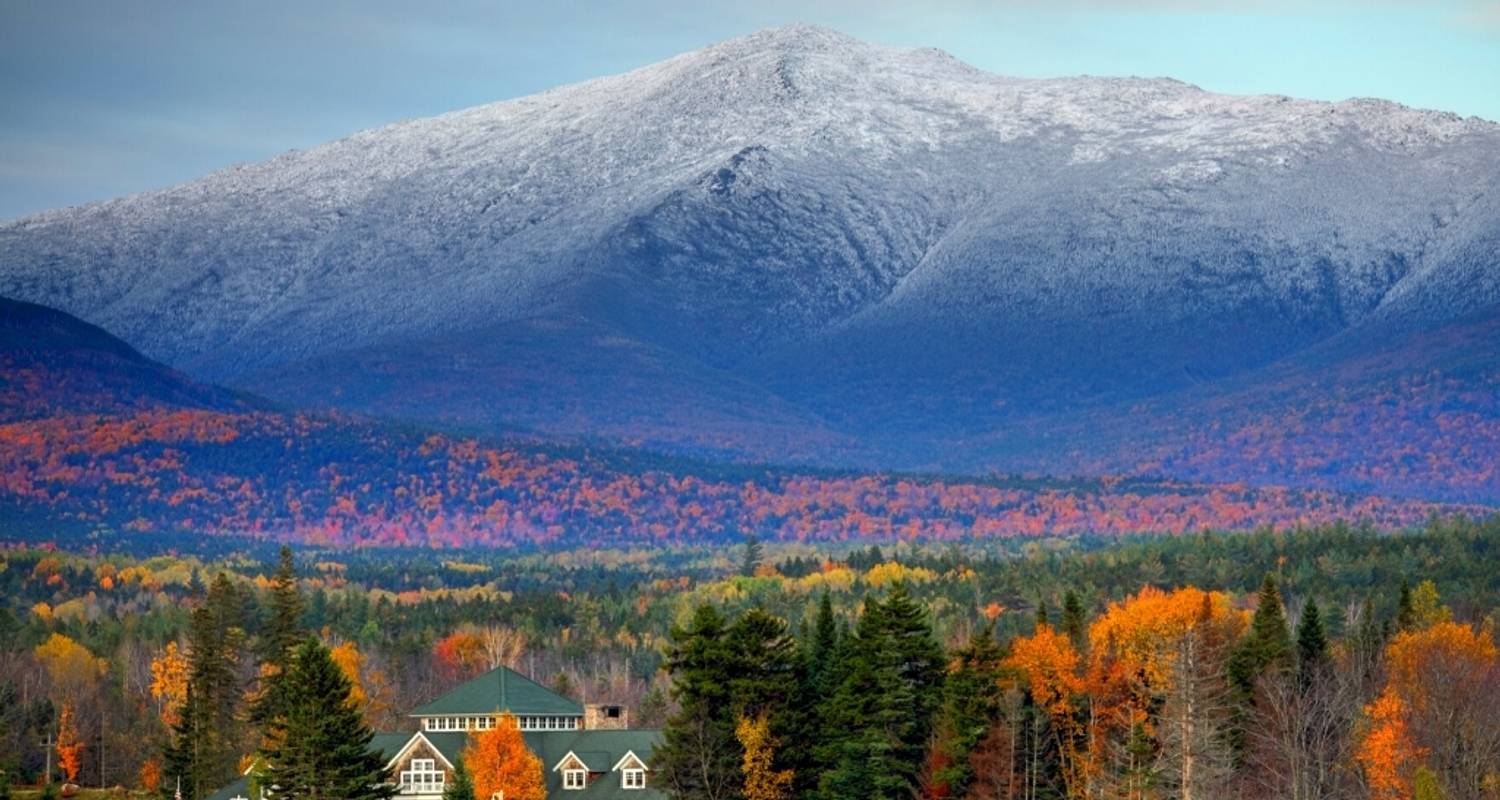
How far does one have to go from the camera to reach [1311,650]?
117 m

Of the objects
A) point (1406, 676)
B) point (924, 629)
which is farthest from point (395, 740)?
point (1406, 676)

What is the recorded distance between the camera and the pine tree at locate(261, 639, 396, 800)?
103250 millimetres

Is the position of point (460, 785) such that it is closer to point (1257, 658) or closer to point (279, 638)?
point (279, 638)

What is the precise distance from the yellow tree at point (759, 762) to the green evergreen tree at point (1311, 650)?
21.1 metres

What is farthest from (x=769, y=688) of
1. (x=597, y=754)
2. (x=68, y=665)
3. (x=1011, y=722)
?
(x=68, y=665)

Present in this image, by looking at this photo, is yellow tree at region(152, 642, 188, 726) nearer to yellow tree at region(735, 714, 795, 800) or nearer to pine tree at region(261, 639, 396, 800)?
pine tree at region(261, 639, 396, 800)

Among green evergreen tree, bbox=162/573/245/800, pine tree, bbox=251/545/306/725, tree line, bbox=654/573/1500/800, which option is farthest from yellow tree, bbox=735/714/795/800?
green evergreen tree, bbox=162/573/245/800

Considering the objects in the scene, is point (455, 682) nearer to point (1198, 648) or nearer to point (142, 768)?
point (142, 768)

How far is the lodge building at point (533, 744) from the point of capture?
11319 centimetres

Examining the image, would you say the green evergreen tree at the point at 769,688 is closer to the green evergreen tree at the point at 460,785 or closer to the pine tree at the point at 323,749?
the green evergreen tree at the point at 460,785

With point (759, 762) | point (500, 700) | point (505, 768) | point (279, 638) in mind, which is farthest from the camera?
point (279, 638)

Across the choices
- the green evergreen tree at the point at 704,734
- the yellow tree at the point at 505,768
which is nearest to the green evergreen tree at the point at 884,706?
the green evergreen tree at the point at 704,734

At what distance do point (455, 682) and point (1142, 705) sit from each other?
66.0m

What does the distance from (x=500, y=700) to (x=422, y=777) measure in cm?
594
